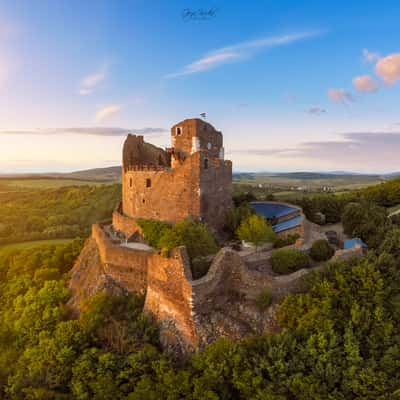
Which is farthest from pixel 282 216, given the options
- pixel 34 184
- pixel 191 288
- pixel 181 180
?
pixel 34 184

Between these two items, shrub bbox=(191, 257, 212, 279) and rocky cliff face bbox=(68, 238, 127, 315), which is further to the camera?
rocky cliff face bbox=(68, 238, 127, 315)

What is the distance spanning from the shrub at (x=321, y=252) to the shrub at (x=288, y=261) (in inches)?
58.6

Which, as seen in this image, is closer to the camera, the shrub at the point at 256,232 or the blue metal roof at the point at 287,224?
the shrub at the point at 256,232

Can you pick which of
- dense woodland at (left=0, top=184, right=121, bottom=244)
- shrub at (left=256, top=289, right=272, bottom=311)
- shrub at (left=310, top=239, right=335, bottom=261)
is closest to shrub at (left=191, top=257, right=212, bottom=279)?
shrub at (left=256, top=289, right=272, bottom=311)

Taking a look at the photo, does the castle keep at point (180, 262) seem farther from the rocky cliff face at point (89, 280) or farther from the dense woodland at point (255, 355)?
the dense woodland at point (255, 355)

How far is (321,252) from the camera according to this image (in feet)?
66.8

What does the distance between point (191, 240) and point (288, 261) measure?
6427 mm

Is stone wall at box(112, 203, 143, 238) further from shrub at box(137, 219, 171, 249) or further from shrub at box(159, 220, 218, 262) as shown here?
shrub at box(159, 220, 218, 262)

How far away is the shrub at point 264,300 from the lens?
16062mm

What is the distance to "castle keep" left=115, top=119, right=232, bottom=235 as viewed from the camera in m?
24.4

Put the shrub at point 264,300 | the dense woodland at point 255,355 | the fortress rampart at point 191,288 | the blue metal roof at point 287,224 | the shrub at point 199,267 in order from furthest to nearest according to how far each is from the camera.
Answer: the blue metal roof at point 287,224
the shrub at point 199,267
the shrub at point 264,300
the fortress rampart at point 191,288
the dense woodland at point 255,355

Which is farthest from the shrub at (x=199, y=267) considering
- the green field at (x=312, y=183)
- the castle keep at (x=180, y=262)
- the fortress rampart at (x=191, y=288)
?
the green field at (x=312, y=183)

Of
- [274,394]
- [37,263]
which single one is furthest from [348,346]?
[37,263]

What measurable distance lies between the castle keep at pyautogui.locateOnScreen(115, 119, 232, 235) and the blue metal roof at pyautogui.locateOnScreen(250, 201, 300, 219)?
5008 millimetres
